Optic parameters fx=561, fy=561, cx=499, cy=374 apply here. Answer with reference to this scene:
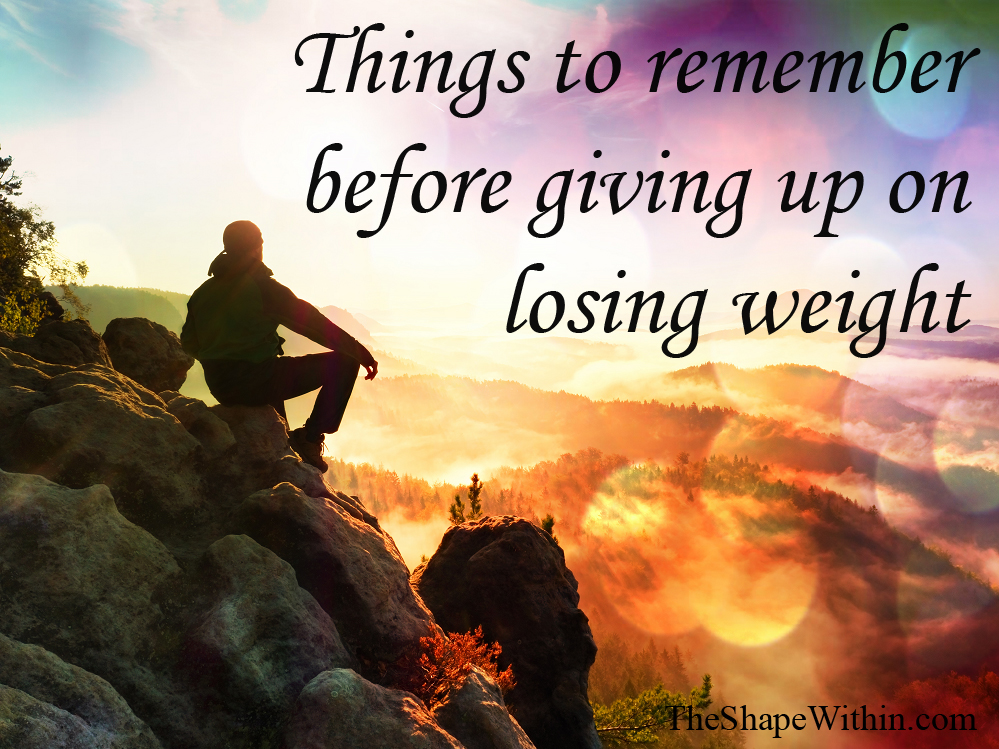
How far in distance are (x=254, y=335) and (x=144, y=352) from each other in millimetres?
6421

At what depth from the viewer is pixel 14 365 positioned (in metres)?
8.18

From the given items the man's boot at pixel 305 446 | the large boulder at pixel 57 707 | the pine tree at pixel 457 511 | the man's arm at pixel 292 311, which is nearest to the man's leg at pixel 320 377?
the man's arm at pixel 292 311

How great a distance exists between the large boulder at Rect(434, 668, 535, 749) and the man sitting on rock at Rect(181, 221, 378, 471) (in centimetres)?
462

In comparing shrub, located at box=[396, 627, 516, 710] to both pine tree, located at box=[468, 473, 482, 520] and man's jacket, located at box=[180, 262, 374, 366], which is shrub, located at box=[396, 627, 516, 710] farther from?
pine tree, located at box=[468, 473, 482, 520]

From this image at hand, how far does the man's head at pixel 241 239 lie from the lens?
7.82 metres

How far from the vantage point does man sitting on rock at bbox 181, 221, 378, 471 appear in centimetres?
794

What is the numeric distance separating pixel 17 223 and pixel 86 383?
3100cm

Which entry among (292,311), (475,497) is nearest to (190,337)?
(292,311)

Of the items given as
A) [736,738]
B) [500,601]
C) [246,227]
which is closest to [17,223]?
[246,227]

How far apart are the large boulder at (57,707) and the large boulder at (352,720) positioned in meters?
1.23

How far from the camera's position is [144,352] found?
1277cm

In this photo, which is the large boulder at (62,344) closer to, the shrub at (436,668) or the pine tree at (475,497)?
the shrub at (436,668)

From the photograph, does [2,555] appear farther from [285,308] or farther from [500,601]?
[500,601]

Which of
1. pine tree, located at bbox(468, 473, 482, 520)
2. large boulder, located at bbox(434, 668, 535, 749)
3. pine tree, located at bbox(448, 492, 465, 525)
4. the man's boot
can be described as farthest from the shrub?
pine tree, located at bbox(468, 473, 482, 520)
